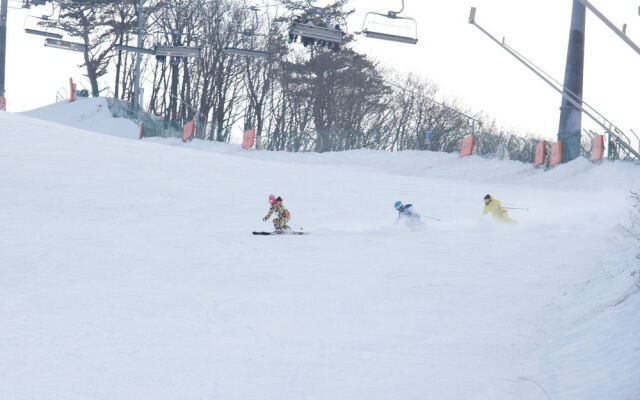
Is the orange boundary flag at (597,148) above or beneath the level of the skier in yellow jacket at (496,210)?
above

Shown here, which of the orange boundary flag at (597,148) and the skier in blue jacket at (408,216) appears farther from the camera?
the orange boundary flag at (597,148)

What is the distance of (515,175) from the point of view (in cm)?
2903

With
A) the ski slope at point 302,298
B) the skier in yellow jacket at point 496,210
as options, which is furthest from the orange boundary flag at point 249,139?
the skier in yellow jacket at point 496,210

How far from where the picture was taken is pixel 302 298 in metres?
9.71

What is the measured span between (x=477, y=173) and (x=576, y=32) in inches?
259

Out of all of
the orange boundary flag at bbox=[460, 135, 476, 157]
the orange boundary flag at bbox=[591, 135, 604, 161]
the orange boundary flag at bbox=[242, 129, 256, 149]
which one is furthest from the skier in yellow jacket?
the orange boundary flag at bbox=[242, 129, 256, 149]

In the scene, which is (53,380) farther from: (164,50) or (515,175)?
(515,175)

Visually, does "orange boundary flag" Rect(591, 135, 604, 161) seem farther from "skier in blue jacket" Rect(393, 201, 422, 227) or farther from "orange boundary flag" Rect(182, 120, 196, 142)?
"orange boundary flag" Rect(182, 120, 196, 142)

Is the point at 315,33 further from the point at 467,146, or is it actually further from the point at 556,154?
the point at 467,146

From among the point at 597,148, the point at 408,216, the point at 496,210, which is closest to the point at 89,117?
the point at 597,148

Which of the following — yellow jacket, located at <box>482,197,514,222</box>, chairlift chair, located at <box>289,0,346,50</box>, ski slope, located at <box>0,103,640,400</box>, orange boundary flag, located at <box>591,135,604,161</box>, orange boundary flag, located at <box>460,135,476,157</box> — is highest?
chairlift chair, located at <box>289,0,346,50</box>

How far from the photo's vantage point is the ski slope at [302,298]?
6785mm

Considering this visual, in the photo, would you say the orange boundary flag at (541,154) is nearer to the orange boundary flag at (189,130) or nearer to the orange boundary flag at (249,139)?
the orange boundary flag at (249,139)

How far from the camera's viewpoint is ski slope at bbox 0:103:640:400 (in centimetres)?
679
